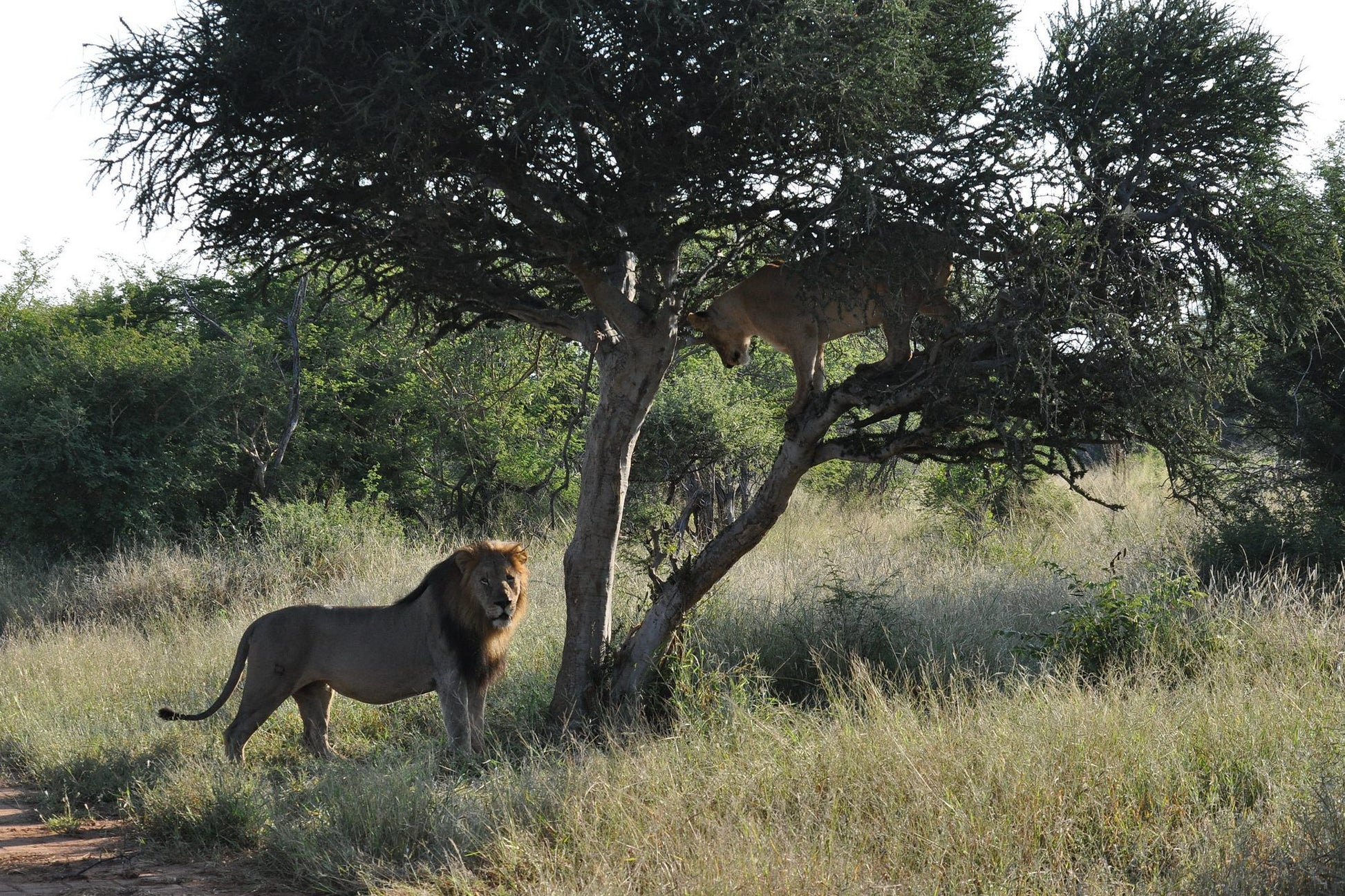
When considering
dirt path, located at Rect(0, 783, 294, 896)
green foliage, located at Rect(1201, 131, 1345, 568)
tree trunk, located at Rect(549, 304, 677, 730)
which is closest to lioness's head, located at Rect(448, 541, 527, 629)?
tree trunk, located at Rect(549, 304, 677, 730)

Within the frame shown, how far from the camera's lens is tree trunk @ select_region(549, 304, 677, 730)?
26.1 feet

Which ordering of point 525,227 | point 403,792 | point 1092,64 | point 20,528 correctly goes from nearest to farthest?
1. point 1092,64
2. point 403,792
3. point 525,227
4. point 20,528

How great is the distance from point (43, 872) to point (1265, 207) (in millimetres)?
7457

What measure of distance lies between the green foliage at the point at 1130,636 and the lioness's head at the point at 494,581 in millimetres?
3735

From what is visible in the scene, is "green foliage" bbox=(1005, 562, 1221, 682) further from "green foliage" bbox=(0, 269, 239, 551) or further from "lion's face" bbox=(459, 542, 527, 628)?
"green foliage" bbox=(0, 269, 239, 551)

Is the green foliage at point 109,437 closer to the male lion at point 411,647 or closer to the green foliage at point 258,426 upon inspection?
the green foliage at point 258,426

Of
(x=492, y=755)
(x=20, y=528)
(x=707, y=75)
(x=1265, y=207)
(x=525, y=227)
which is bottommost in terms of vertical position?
(x=492, y=755)

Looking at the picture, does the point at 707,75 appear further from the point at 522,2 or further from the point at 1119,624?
the point at 1119,624

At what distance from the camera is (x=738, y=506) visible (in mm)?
18984

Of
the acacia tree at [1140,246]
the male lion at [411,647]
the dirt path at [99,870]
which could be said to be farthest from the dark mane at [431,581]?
the acacia tree at [1140,246]

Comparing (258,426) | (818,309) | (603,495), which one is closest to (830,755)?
(818,309)

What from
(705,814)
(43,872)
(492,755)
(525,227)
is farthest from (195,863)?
(525,227)

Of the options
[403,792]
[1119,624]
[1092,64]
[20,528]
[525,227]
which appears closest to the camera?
[1092,64]

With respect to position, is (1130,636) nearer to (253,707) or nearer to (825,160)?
(825,160)
